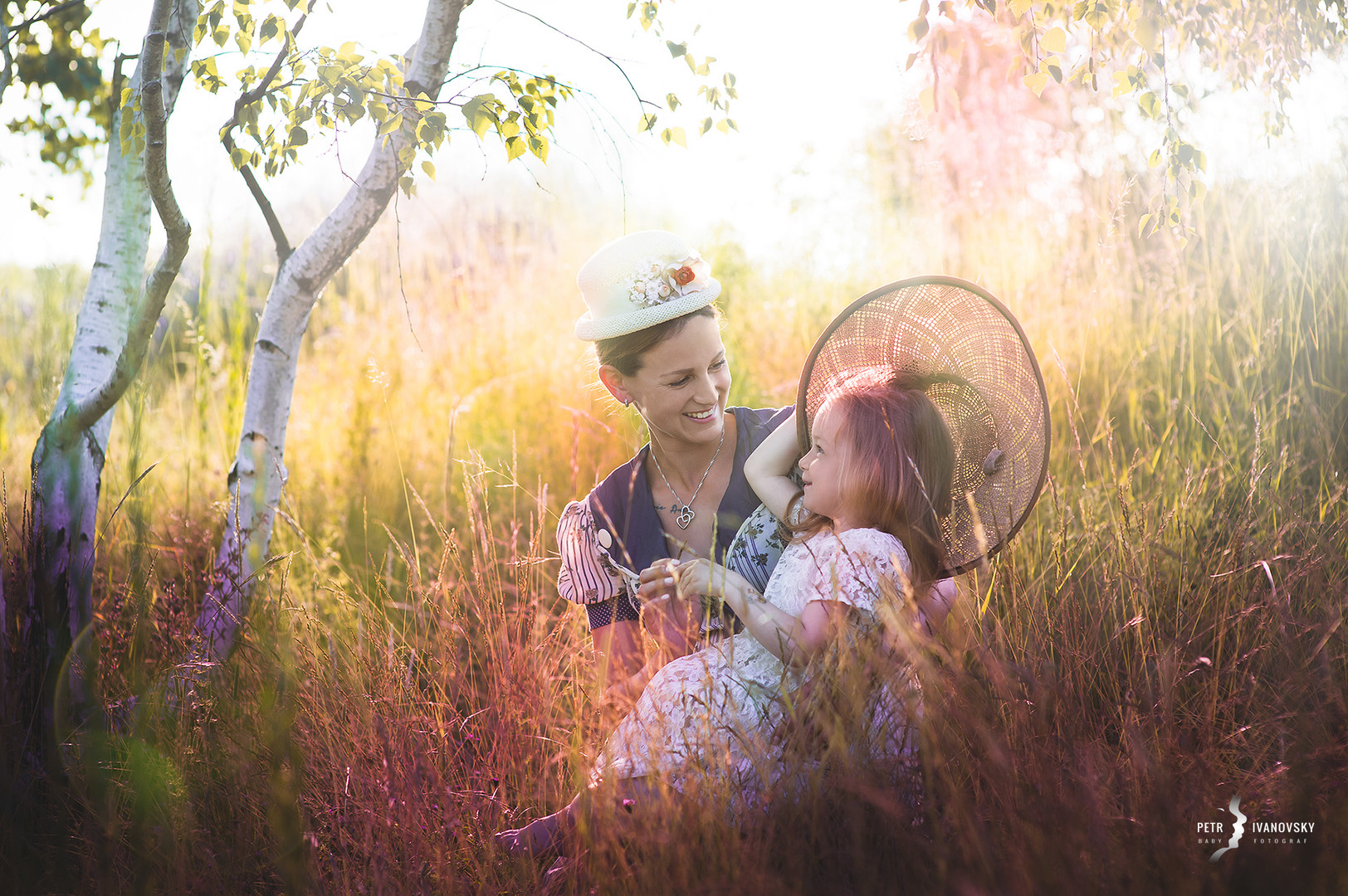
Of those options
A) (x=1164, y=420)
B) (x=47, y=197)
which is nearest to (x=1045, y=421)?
(x=1164, y=420)

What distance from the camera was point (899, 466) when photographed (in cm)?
171

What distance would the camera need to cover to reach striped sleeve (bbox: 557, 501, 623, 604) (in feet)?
7.36

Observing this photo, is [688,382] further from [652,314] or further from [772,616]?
[772,616]

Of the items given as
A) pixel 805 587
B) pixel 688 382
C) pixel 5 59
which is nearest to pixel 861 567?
pixel 805 587

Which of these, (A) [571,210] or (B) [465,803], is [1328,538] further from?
(A) [571,210]

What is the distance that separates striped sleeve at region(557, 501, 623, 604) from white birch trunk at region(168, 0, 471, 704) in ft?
2.76

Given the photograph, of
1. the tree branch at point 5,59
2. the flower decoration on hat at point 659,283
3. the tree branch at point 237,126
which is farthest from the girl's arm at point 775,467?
the tree branch at point 5,59

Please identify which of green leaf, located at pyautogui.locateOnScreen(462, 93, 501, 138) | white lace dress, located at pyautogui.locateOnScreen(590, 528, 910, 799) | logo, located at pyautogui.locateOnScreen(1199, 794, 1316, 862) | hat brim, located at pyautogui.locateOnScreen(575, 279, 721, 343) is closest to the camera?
logo, located at pyautogui.locateOnScreen(1199, 794, 1316, 862)

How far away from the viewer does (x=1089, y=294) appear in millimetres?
3889

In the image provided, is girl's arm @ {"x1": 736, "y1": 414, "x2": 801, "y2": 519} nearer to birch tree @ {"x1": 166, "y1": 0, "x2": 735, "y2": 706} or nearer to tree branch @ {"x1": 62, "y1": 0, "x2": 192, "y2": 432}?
birch tree @ {"x1": 166, "y1": 0, "x2": 735, "y2": 706}

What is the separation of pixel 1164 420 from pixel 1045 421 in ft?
6.66

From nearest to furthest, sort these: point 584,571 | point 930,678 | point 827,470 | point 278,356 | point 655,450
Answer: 1. point 930,678
2. point 827,470
3. point 584,571
4. point 655,450
5. point 278,356

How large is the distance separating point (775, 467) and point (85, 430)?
1895 millimetres

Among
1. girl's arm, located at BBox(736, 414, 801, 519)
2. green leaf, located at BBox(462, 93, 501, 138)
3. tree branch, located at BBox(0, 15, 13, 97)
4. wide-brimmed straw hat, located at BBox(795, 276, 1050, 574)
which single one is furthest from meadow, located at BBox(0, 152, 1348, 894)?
tree branch, located at BBox(0, 15, 13, 97)
